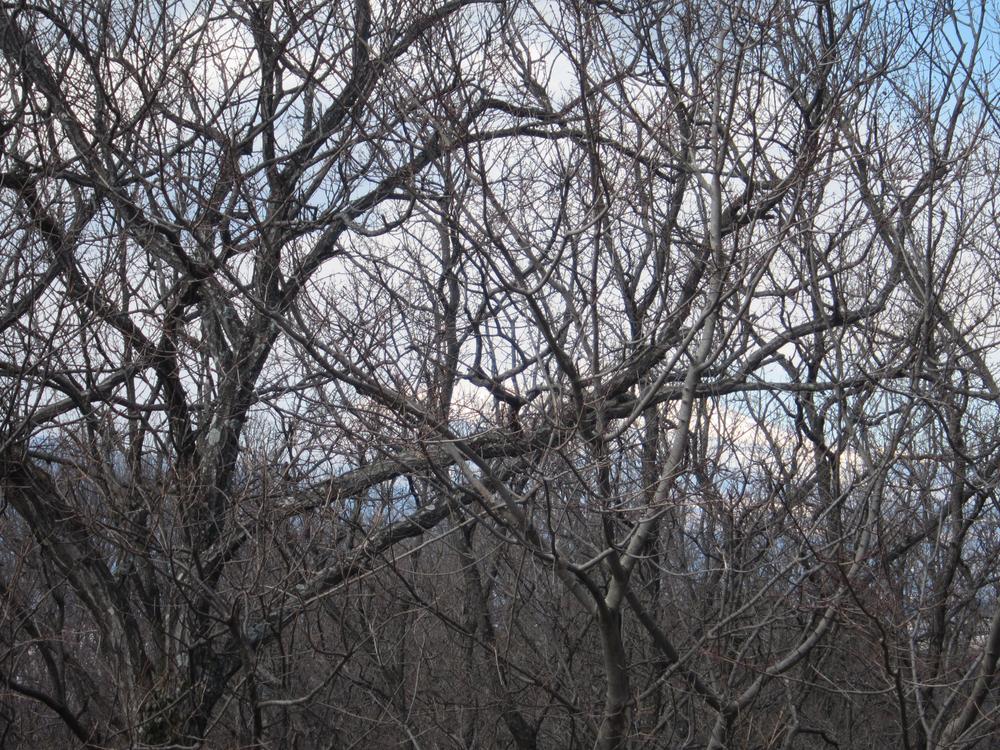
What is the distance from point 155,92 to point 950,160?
456cm

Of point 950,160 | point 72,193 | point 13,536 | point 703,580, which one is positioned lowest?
point 703,580

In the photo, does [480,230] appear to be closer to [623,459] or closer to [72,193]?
[623,459]

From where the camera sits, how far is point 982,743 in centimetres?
739

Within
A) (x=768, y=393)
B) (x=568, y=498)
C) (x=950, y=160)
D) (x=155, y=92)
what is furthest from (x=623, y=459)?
(x=155, y=92)

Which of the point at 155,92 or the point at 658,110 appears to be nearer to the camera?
the point at 658,110

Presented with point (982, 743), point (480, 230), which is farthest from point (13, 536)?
point (982, 743)

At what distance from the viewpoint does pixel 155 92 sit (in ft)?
18.5

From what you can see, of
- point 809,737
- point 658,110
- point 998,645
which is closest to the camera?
point 658,110

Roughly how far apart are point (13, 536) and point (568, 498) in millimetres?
4329

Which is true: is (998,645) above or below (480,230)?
below

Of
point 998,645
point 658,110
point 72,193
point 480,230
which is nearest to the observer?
point 480,230

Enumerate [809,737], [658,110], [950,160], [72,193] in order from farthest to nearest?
[809,737], [72,193], [950,160], [658,110]

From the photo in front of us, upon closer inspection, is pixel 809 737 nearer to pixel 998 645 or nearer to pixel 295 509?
pixel 998 645

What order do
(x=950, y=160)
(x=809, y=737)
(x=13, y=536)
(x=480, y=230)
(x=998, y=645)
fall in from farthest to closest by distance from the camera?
(x=809, y=737)
(x=13, y=536)
(x=950, y=160)
(x=998, y=645)
(x=480, y=230)
